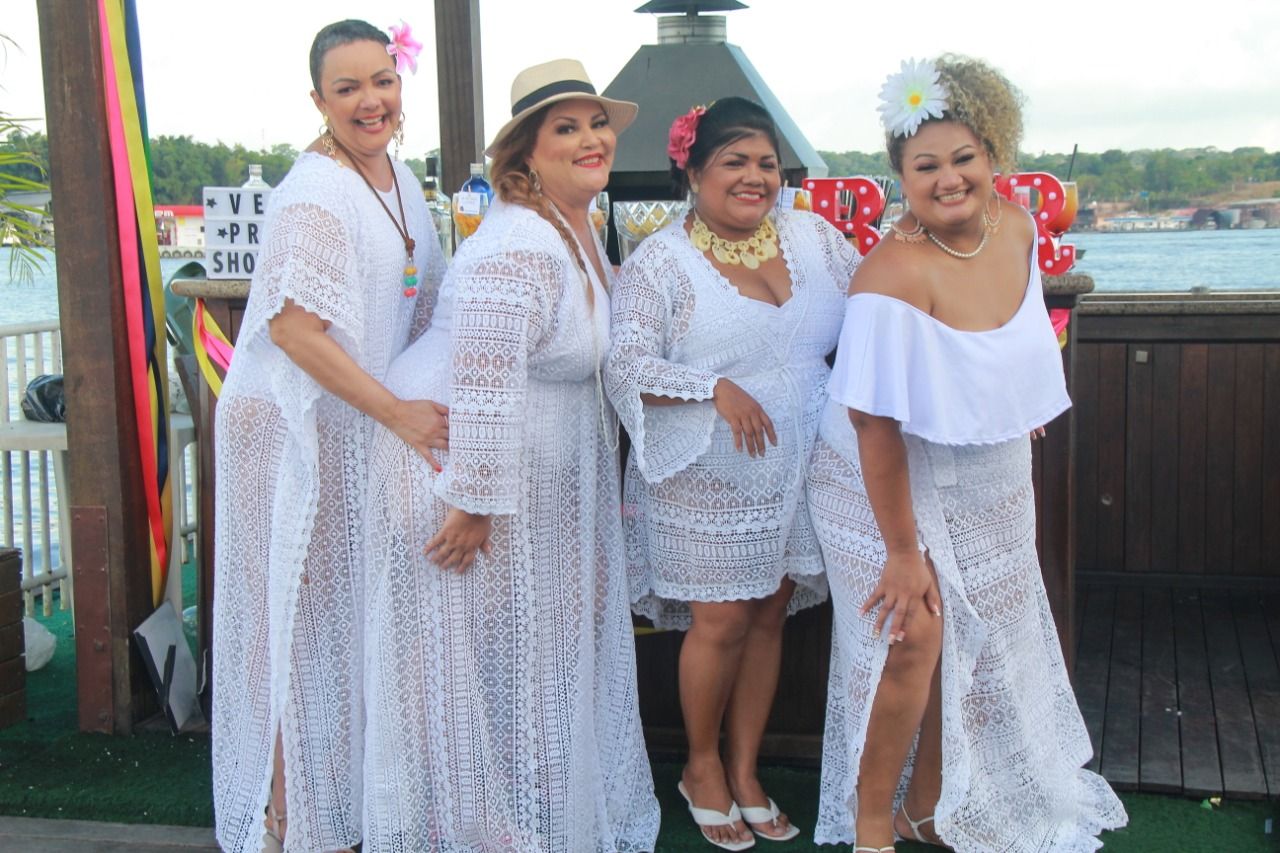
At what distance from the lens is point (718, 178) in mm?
2732

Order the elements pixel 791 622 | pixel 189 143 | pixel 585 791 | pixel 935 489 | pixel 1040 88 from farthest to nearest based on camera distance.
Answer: pixel 1040 88 → pixel 189 143 → pixel 791 622 → pixel 585 791 → pixel 935 489

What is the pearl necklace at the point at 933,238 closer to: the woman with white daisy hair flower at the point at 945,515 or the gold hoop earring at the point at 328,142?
the woman with white daisy hair flower at the point at 945,515

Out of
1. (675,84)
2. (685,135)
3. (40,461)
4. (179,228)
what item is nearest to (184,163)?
(179,228)

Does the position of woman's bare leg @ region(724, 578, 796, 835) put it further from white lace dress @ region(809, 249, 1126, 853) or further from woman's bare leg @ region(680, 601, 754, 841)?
white lace dress @ region(809, 249, 1126, 853)

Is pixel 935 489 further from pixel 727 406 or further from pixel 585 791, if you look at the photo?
pixel 585 791

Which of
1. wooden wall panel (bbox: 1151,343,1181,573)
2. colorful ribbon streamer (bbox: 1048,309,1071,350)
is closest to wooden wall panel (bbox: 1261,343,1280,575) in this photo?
wooden wall panel (bbox: 1151,343,1181,573)

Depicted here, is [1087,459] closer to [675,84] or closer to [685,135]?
[675,84]

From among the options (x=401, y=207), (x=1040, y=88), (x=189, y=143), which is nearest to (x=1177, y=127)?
(x=1040, y=88)

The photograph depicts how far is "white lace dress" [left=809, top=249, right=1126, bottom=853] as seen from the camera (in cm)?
245

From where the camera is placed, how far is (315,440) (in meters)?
2.65

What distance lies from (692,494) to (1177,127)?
133 feet

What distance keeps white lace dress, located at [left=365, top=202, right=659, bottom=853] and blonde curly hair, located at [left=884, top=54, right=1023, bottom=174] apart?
0.79 meters

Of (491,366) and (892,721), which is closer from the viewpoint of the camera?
(491,366)

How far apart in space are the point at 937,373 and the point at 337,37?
1.38m
